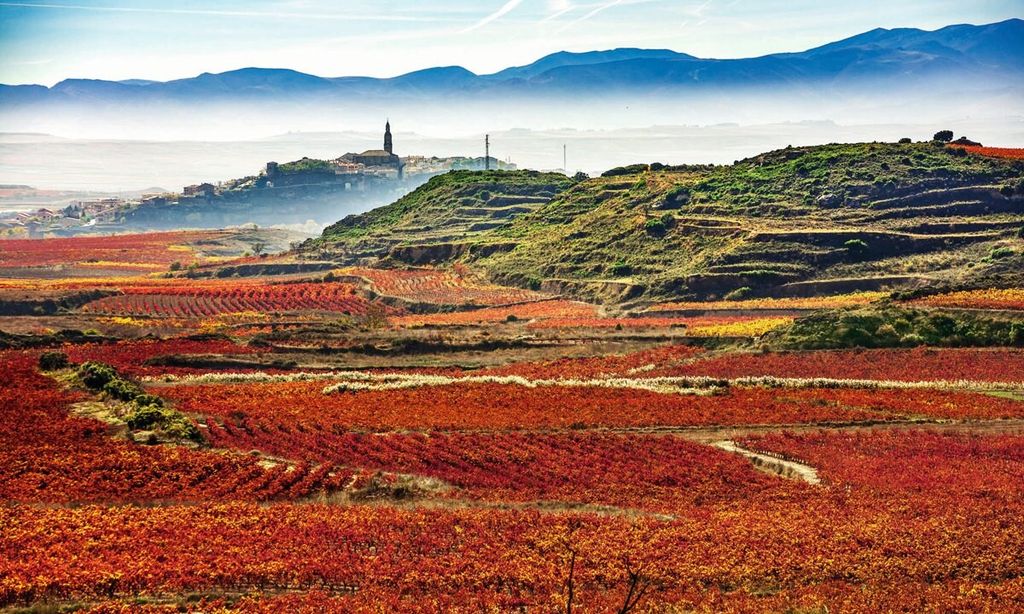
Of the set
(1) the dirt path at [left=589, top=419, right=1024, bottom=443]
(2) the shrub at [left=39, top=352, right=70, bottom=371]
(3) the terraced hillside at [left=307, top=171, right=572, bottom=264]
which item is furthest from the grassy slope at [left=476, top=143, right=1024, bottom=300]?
(2) the shrub at [left=39, top=352, right=70, bottom=371]

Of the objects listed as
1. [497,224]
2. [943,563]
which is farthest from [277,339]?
[497,224]

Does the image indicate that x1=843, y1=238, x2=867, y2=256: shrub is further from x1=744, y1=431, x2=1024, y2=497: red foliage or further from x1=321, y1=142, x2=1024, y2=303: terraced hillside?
x1=744, y1=431, x2=1024, y2=497: red foliage

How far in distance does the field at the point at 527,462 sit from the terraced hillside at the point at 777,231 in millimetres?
9871

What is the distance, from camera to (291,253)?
162 metres

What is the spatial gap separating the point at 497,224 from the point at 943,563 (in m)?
136

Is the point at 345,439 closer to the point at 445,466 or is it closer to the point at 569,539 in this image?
the point at 445,466

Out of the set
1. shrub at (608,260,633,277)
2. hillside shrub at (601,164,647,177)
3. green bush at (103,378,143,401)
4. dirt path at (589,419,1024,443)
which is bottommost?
shrub at (608,260,633,277)

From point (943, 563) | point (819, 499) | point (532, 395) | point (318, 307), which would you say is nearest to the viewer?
point (943, 563)

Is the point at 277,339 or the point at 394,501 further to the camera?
the point at 277,339

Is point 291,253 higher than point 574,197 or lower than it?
lower

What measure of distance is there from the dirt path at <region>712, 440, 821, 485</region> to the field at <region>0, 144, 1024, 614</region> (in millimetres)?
141

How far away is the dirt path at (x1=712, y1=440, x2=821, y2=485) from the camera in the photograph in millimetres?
35625

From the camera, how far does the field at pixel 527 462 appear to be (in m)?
24.6

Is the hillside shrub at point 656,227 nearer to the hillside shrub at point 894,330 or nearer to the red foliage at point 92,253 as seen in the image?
the hillside shrub at point 894,330
